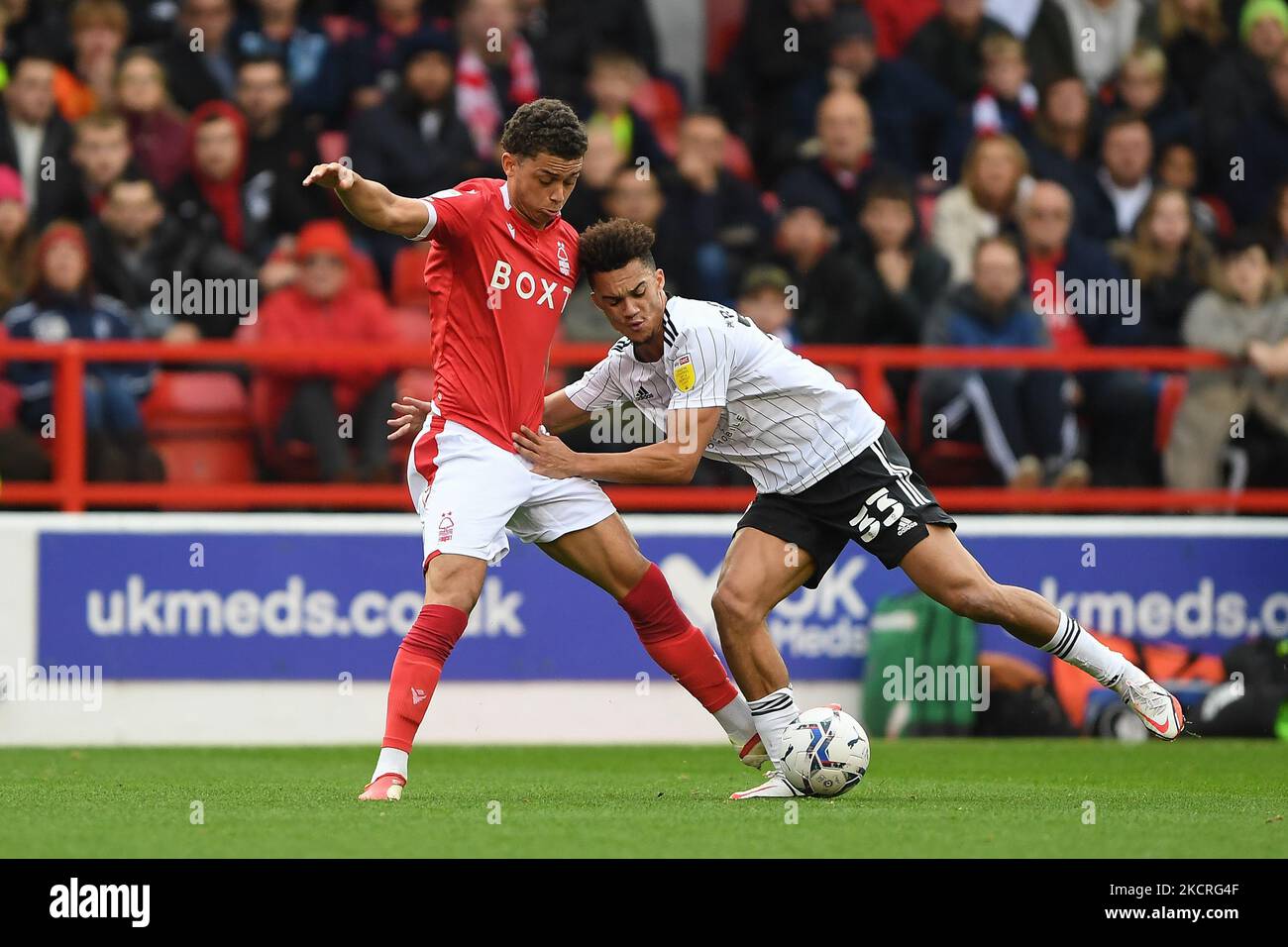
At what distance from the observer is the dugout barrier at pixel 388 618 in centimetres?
1138

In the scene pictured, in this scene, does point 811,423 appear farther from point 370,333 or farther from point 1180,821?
point 370,333

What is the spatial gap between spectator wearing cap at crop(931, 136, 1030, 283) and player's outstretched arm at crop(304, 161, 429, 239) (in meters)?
6.27

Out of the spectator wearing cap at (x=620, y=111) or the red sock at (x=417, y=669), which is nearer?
the red sock at (x=417, y=669)

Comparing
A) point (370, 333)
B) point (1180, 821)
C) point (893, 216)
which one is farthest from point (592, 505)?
point (893, 216)

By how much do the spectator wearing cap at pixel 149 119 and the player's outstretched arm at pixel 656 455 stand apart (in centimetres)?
587

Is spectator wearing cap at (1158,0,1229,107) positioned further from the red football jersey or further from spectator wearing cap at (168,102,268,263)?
the red football jersey

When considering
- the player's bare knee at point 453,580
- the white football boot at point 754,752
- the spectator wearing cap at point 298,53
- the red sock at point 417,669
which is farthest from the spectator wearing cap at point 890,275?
the red sock at point 417,669

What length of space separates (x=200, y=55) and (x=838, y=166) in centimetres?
416

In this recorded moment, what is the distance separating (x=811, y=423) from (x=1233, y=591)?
497cm

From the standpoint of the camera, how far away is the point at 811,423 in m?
8.14

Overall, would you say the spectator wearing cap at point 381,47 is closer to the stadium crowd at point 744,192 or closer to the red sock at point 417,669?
the stadium crowd at point 744,192

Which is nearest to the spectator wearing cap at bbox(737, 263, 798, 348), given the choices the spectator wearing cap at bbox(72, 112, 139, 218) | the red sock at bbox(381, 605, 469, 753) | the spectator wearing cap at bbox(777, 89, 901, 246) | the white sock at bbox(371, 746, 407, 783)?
the spectator wearing cap at bbox(777, 89, 901, 246)

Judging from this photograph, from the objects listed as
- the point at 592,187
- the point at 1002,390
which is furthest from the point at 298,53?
the point at 1002,390

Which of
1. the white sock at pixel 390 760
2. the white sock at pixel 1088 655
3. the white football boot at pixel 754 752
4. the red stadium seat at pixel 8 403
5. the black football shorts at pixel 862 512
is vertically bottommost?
the white football boot at pixel 754 752
